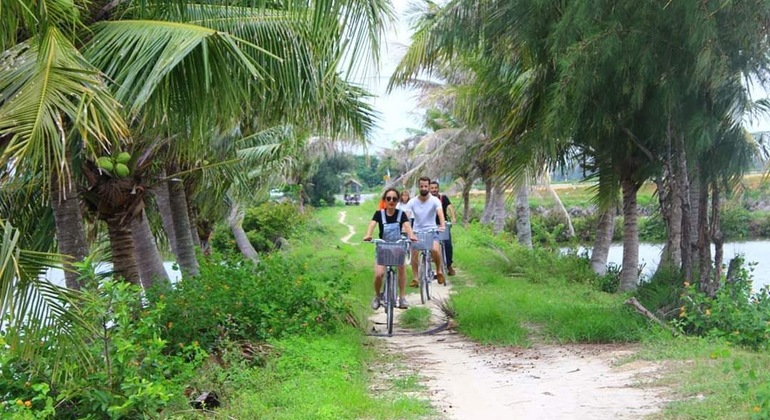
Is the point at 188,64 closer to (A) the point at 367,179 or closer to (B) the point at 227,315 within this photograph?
(B) the point at 227,315

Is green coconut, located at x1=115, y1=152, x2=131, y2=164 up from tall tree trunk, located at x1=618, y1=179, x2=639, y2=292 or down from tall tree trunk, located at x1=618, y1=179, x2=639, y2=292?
up

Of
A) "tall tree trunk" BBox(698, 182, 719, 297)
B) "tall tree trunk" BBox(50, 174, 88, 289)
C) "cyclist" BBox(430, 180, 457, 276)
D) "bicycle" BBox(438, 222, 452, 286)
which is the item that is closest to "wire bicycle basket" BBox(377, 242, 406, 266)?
"tall tree trunk" BBox(698, 182, 719, 297)

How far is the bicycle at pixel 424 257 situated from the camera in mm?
11422

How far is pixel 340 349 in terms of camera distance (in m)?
8.12

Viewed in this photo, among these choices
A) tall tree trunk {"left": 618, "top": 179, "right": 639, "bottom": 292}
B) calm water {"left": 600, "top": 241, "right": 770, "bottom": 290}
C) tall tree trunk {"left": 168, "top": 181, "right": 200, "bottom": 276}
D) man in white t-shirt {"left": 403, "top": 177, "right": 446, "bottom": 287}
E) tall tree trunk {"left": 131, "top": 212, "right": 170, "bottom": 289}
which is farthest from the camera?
calm water {"left": 600, "top": 241, "right": 770, "bottom": 290}

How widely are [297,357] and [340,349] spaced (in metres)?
0.65

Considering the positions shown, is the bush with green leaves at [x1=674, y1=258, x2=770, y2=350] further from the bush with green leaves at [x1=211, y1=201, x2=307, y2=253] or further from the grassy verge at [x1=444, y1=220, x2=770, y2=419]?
the bush with green leaves at [x1=211, y1=201, x2=307, y2=253]

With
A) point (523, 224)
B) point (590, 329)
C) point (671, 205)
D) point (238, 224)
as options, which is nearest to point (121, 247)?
point (590, 329)

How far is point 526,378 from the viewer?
748 cm

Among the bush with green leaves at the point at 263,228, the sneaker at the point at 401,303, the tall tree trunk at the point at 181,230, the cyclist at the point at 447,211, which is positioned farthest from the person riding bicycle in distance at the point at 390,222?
the bush with green leaves at the point at 263,228

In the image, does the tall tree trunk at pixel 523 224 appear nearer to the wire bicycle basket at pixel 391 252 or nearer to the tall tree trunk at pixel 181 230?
the tall tree trunk at pixel 181 230

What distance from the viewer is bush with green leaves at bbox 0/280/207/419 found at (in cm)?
547

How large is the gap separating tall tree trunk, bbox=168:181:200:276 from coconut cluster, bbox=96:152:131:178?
3.09m

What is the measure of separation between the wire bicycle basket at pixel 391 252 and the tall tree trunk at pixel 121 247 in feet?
9.25
